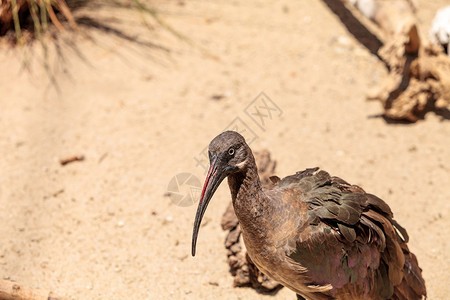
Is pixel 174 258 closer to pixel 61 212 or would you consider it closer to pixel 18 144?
pixel 61 212

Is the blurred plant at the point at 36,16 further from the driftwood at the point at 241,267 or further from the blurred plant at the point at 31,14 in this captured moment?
the driftwood at the point at 241,267

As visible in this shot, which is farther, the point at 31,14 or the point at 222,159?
the point at 31,14

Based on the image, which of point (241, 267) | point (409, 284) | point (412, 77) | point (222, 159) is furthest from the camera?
point (412, 77)

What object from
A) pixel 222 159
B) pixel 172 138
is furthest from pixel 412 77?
pixel 222 159

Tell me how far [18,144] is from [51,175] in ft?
1.92

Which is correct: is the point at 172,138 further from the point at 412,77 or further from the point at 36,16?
the point at 412,77

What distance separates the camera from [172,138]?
471cm

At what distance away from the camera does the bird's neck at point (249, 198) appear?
2.68 m

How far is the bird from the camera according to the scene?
8.80ft

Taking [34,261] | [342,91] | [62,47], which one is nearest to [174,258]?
[34,261]

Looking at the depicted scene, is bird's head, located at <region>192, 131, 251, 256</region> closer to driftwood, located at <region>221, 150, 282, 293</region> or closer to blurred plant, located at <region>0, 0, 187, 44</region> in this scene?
driftwood, located at <region>221, 150, 282, 293</region>

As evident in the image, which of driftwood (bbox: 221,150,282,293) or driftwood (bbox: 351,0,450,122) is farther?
driftwood (bbox: 351,0,450,122)

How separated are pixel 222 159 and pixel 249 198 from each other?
294 millimetres

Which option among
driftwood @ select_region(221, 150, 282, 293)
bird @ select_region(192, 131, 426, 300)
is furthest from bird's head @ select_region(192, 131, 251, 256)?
driftwood @ select_region(221, 150, 282, 293)
